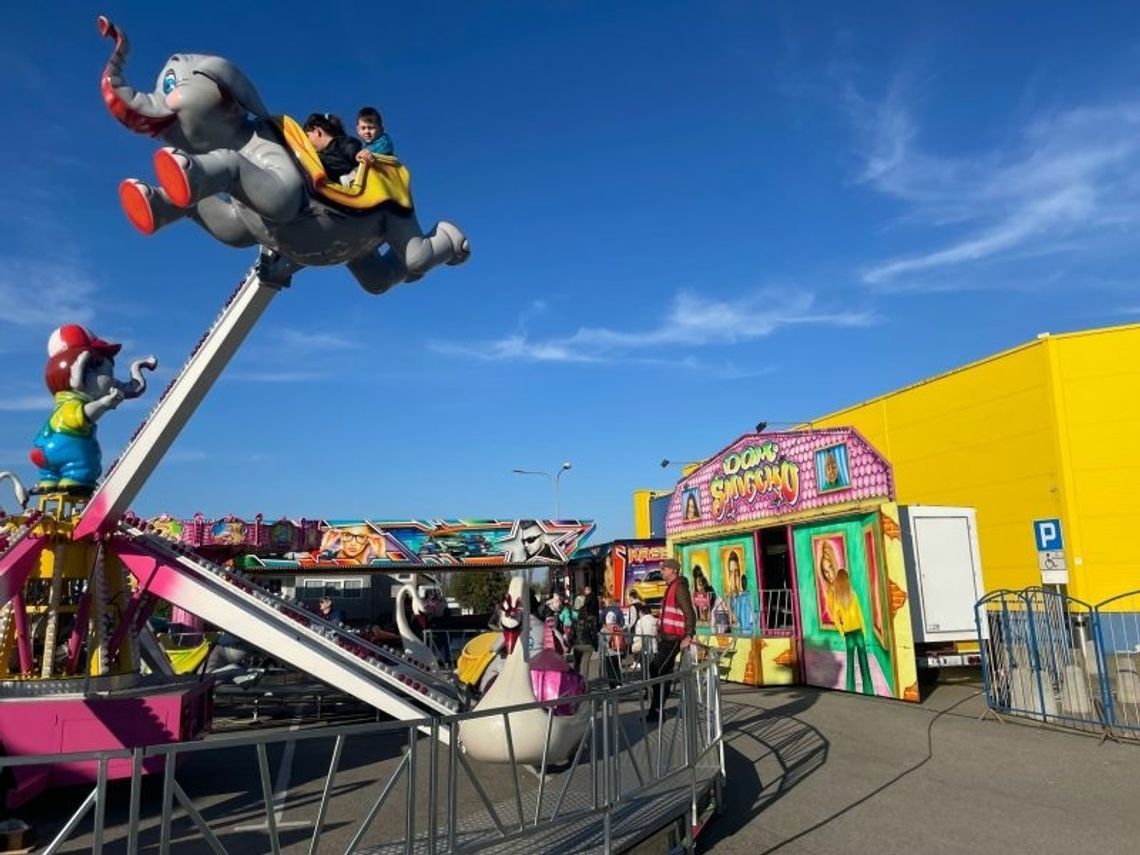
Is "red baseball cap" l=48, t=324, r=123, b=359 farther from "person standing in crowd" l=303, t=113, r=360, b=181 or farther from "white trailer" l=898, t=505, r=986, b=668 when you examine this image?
"white trailer" l=898, t=505, r=986, b=668

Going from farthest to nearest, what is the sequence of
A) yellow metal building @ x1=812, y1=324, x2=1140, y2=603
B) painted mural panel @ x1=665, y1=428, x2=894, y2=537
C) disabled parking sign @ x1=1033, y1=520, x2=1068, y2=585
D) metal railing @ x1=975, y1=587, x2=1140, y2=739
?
yellow metal building @ x1=812, y1=324, x2=1140, y2=603, painted mural panel @ x1=665, y1=428, x2=894, y2=537, disabled parking sign @ x1=1033, y1=520, x2=1068, y2=585, metal railing @ x1=975, y1=587, x2=1140, y2=739

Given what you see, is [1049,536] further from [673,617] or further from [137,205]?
[137,205]

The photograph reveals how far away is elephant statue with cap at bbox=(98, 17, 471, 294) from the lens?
4.39m

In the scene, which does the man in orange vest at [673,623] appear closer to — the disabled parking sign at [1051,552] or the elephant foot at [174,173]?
the disabled parking sign at [1051,552]

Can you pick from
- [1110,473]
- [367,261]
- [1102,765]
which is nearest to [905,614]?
[1102,765]

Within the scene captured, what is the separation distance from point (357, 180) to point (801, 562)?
406 inches

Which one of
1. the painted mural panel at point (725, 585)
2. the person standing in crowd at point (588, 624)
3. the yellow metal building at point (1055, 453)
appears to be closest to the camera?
the painted mural panel at point (725, 585)

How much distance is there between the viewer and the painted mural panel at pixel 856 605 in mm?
11602

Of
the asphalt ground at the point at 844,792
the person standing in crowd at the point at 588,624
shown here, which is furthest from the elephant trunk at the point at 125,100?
the person standing in crowd at the point at 588,624

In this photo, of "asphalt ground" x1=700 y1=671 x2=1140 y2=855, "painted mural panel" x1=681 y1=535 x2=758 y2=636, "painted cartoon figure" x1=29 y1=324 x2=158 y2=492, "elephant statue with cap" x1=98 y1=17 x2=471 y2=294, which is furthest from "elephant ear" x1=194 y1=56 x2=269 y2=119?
"painted mural panel" x1=681 y1=535 x2=758 y2=636

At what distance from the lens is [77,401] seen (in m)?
8.32

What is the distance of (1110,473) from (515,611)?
17.8 m

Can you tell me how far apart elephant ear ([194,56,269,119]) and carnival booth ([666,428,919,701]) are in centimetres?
938

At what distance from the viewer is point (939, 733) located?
957cm
